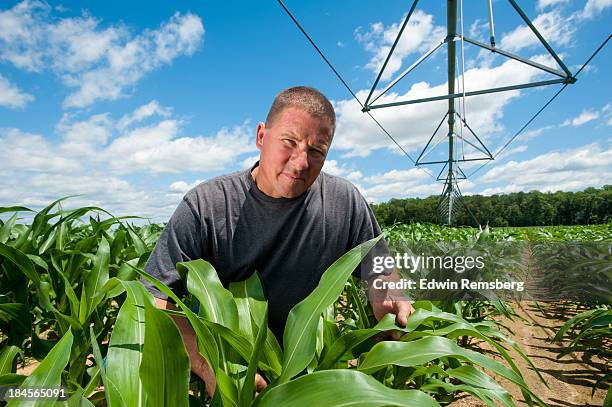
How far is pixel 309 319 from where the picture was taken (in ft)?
2.25

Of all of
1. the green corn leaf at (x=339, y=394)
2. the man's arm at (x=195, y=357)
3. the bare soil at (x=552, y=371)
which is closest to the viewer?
the green corn leaf at (x=339, y=394)

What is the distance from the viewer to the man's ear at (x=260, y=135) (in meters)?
1.35

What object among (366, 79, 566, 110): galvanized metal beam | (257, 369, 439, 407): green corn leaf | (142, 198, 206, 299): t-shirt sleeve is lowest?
(257, 369, 439, 407): green corn leaf

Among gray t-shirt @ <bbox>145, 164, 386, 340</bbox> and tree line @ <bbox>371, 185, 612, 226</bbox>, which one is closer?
gray t-shirt @ <bbox>145, 164, 386, 340</bbox>

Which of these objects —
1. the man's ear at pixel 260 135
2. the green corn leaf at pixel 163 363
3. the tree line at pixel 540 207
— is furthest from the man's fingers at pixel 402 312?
the tree line at pixel 540 207

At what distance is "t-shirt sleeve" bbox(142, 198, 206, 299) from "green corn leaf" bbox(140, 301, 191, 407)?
0.54m

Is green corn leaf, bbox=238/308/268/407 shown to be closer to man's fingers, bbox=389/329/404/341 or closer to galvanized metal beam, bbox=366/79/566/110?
man's fingers, bbox=389/329/404/341

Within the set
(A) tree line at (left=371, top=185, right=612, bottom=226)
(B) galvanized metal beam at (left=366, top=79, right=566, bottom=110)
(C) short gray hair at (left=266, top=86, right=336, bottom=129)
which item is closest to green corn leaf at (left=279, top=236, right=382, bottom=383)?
(C) short gray hair at (left=266, top=86, right=336, bottom=129)

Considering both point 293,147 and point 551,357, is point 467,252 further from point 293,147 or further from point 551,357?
point 293,147

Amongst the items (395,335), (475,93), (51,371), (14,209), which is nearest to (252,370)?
(51,371)

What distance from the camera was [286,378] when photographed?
649 mm

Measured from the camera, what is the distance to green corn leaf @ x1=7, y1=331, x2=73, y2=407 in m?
0.66

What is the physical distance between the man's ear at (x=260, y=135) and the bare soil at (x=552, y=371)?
→ 1517 mm

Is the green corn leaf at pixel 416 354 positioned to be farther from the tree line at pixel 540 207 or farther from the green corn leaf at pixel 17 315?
the tree line at pixel 540 207
